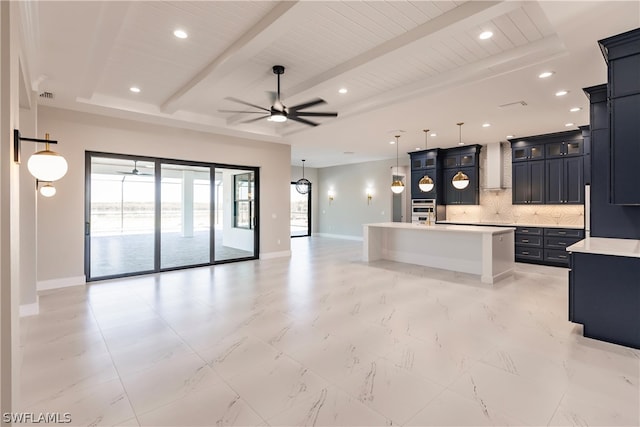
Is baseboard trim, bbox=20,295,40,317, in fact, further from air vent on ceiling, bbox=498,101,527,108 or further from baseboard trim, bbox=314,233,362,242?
baseboard trim, bbox=314,233,362,242

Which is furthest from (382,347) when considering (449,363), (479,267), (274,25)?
(479,267)

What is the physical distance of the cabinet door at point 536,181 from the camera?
25.1 feet

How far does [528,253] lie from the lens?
754 cm

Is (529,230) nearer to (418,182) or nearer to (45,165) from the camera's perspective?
(418,182)

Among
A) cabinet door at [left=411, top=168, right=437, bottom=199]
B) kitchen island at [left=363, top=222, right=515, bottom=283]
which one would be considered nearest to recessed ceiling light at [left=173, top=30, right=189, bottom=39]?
kitchen island at [left=363, top=222, right=515, bottom=283]

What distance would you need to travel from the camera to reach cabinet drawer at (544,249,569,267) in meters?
6.99

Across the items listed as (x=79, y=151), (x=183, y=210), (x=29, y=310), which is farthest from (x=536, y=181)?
(x=29, y=310)

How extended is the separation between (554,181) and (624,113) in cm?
488

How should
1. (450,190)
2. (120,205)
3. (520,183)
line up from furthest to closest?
(450,190)
(520,183)
(120,205)

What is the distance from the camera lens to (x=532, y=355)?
2916 millimetres

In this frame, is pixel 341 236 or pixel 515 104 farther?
pixel 341 236

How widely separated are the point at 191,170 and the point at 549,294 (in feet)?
23.5

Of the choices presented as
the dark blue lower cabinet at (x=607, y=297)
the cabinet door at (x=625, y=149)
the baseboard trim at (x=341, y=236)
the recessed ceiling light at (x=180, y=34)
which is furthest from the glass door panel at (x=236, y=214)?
the cabinet door at (x=625, y=149)

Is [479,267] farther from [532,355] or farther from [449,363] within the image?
[449,363]
